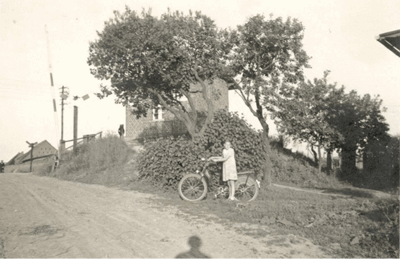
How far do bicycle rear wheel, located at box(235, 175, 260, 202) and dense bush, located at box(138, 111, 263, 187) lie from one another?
123 cm

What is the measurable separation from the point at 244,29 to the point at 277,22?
1.82 metres

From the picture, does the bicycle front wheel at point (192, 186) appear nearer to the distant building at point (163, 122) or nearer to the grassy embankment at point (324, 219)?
the grassy embankment at point (324, 219)

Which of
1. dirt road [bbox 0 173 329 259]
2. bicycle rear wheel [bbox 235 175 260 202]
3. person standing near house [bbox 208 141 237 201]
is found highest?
person standing near house [bbox 208 141 237 201]

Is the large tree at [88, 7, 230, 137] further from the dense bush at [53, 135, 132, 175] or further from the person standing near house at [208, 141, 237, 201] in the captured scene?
the person standing near house at [208, 141, 237, 201]

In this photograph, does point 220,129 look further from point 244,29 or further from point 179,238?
point 244,29

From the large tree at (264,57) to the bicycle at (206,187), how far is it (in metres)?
8.44

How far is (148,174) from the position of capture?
468 inches

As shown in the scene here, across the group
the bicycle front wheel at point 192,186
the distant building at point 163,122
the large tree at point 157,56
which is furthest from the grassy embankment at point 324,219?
the distant building at point 163,122

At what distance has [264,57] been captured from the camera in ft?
61.5

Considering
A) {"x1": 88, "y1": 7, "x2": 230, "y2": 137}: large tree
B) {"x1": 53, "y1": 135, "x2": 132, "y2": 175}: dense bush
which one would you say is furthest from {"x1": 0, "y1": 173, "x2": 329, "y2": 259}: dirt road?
{"x1": 53, "y1": 135, "x2": 132, "y2": 175}: dense bush

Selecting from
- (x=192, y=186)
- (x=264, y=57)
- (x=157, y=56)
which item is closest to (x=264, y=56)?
(x=264, y=57)

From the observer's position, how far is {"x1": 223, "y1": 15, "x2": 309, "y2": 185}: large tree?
17.9 m

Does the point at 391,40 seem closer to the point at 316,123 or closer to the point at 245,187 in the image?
the point at 245,187

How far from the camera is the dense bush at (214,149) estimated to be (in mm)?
10602
